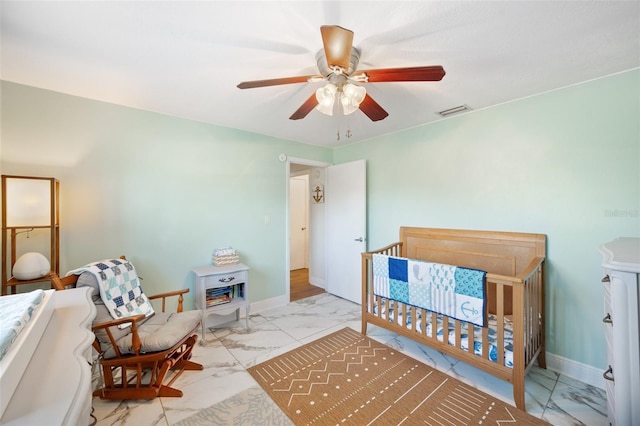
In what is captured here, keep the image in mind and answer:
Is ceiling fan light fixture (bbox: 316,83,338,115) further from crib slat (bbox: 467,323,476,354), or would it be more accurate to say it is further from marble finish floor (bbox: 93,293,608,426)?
marble finish floor (bbox: 93,293,608,426)

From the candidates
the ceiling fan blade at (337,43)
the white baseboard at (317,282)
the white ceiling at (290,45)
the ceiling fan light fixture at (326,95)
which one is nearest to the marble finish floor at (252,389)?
the white baseboard at (317,282)

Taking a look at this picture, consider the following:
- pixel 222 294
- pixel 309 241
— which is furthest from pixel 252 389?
pixel 309 241

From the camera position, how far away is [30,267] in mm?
1727

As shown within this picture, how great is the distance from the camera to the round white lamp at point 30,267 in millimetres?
1706

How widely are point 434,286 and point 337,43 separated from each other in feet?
5.87

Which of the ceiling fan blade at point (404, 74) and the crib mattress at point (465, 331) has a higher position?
the ceiling fan blade at point (404, 74)

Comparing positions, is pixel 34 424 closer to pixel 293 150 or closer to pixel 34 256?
pixel 34 256

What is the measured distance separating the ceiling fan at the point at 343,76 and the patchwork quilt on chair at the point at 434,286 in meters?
1.25

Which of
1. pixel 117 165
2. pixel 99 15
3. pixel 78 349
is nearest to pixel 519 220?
pixel 78 349

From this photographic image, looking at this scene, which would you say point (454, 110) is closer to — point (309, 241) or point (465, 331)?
point (465, 331)

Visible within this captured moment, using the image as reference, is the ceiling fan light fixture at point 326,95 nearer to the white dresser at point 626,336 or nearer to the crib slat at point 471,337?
the white dresser at point 626,336

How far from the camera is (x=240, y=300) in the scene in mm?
2768

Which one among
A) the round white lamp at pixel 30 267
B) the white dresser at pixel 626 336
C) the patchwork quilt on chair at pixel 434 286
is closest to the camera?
the white dresser at pixel 626 336

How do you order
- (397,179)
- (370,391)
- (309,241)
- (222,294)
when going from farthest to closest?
(309,241) < (397,179) < (222,294) < (370,391)
